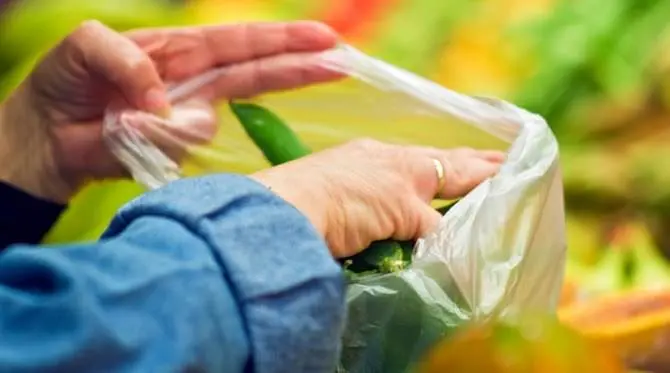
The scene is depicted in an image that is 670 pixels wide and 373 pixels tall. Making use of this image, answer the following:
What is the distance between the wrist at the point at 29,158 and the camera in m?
0.65

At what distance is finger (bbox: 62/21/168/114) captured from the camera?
0.58 metres

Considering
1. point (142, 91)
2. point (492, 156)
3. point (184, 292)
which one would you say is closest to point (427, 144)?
point (492, 156)

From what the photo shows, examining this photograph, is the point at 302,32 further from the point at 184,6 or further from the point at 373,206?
the point at 184,6

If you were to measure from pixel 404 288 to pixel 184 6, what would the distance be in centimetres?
54

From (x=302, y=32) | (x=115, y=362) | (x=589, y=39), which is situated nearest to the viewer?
(x=115, y=362)

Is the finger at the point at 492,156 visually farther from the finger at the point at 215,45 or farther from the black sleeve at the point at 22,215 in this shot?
the black sleeve at the point at 22,215

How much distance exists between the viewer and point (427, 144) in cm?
62

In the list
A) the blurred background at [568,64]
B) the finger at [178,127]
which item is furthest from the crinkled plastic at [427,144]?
the blurred background at [568,64]

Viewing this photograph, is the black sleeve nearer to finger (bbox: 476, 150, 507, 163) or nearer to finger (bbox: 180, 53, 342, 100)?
finger (bbox: 180, 53, 342, 100)

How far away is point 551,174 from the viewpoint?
53 centimetres

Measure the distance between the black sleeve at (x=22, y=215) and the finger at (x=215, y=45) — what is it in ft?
0.40

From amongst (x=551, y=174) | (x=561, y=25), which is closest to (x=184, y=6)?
(x=561, y=25)

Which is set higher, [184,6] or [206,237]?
[206,237]

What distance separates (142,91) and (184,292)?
0.27 metres
